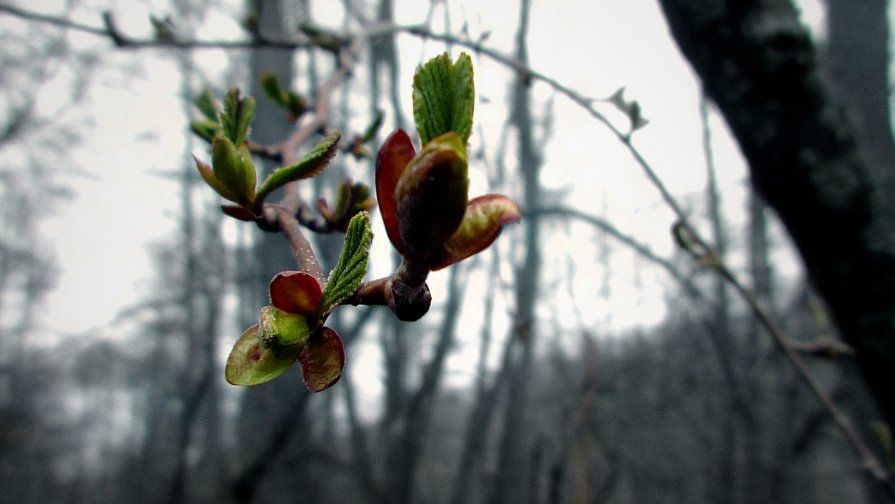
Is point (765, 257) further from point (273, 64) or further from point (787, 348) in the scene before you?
point (273, 64)

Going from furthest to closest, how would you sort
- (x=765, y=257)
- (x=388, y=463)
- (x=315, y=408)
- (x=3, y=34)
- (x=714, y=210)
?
(x=3, y=34)
(x=765, y=257)
(x=315, y=408)
(x=714, y=210)
(x=388, y=463)

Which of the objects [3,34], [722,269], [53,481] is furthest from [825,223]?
[53,481]

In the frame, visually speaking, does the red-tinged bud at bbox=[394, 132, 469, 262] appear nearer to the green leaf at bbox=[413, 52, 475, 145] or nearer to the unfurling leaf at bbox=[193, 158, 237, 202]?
the green leaf at bbox=[413, 52, 475, 145]

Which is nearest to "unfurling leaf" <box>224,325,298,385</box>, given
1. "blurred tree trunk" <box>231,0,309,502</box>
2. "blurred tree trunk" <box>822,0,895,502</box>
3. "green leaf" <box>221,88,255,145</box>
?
"green leaf" <box>221,88,255,145</box>

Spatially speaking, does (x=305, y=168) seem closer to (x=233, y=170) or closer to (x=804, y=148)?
(x=233, y=170)

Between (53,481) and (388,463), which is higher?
(388,463)

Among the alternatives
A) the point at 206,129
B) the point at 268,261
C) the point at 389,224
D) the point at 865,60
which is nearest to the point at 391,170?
the point at 389,224
